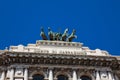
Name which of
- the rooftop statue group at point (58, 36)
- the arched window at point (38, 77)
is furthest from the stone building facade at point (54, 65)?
the rooftop statue group at point (58, 36)

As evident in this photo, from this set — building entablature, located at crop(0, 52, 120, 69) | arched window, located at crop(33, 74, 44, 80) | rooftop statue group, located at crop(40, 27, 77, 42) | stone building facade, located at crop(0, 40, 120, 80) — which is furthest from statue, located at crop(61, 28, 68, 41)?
arched window, located at crop(33, 74, 44, 80)

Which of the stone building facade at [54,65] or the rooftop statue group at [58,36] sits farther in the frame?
the rooftop statue group at [58,36]

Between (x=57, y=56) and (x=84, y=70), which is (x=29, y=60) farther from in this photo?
(x=84, y=70)

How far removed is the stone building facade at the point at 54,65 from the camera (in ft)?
154

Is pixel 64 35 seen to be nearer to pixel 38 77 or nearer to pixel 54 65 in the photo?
pixel 54 65

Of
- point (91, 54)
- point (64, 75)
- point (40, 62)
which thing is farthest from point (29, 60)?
point (91, 54)

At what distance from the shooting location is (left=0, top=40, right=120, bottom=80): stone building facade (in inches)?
1845

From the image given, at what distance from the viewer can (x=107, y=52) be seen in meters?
51.6

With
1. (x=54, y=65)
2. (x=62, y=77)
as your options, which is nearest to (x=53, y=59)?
(x=54, y=65)

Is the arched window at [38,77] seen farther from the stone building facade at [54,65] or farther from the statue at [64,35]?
the statue at [64,35]

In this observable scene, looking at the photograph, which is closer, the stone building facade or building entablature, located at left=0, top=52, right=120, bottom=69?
the stone building facade

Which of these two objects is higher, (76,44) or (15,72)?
(76,44)

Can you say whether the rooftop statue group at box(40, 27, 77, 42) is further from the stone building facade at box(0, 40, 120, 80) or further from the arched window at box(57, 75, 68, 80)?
the arched window at box(57, 75, 68, 80)

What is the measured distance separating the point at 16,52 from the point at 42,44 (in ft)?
15.7
